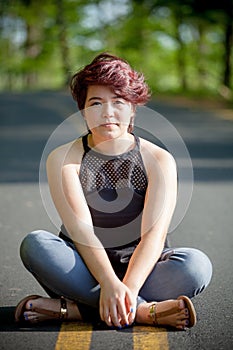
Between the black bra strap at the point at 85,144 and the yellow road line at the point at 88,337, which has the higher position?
the black bra strap at the point at 85,144

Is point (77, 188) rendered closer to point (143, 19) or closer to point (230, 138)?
point (230, 138)

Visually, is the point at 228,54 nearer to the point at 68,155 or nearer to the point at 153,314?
the point at 68,155

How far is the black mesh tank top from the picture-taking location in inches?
179

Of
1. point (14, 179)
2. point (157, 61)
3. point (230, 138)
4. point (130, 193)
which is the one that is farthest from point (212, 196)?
point (157, 61)

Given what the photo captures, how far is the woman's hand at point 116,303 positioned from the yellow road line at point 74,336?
5.3 inches

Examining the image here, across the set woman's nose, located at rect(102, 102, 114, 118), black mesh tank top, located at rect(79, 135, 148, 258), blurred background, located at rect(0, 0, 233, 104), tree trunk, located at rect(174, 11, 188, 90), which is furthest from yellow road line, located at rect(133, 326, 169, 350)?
tree trunk, located at rect(174, 11, 188, 90)

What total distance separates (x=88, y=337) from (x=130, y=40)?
3996 centimetres

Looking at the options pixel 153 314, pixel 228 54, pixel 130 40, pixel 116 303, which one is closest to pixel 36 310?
pixel 116 303

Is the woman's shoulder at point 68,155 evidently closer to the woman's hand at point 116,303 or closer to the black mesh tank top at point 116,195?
the black mesh tank top at point 116,195

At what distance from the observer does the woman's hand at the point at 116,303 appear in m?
4.07

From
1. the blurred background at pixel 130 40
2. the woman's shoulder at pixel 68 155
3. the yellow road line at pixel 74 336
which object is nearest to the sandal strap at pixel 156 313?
the yellow road line at pixel 74 336

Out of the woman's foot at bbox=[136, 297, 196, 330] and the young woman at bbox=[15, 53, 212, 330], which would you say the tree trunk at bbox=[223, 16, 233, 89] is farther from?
the woman's foot at bbox=[136, 297, 196, 330]

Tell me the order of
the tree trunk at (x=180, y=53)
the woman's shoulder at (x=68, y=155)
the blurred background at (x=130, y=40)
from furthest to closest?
the tree trunk at (x=180, y=53), the blurred background at (x=130, y=40), the woman's shoulder at (x=68, y=155)

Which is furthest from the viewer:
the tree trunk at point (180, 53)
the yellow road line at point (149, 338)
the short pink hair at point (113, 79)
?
the tree trunk at point (180, 53)
